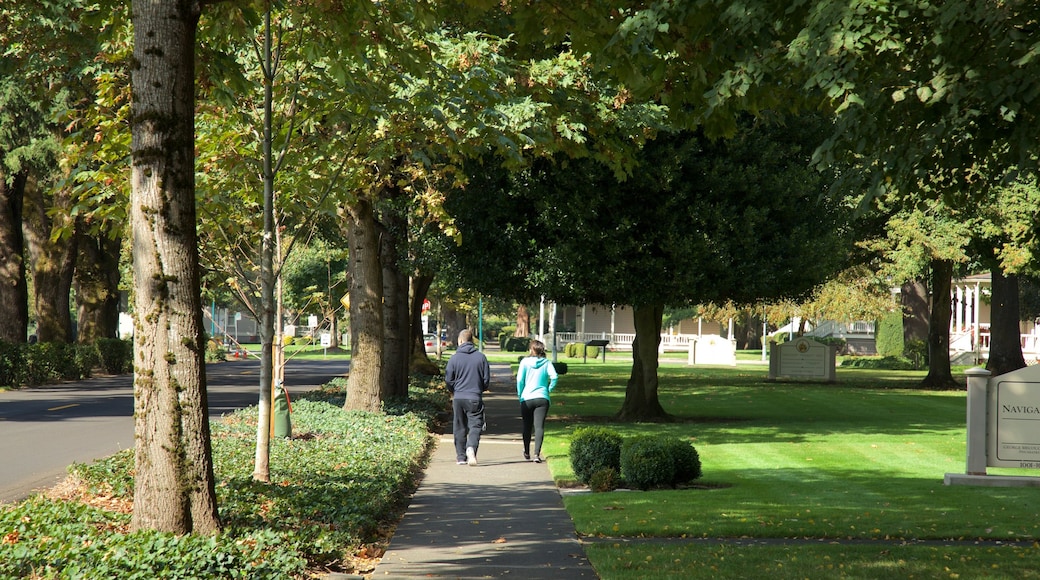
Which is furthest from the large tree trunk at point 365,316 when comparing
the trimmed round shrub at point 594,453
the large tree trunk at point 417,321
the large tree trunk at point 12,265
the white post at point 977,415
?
the large tree trunk at point 12,265

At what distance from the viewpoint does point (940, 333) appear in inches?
1538

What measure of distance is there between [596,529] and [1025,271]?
1121 inches

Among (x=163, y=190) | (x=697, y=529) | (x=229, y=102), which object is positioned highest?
(x=229, y=102)

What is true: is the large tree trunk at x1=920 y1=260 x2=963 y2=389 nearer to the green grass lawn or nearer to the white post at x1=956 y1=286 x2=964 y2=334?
the green grass lawn

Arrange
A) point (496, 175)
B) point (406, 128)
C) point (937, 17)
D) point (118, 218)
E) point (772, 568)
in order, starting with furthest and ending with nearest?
1. point (496, 175)
2. point (406, 128)
3. point (118, 218)
4. point (772, 568)
5. point (937, 17)

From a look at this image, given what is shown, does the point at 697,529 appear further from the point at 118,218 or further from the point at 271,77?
the point at 118,218

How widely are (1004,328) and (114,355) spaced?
33.4m

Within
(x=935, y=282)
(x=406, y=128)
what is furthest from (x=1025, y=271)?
(x=406, y=128)

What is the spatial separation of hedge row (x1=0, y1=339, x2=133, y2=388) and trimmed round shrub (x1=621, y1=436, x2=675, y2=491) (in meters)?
24.3

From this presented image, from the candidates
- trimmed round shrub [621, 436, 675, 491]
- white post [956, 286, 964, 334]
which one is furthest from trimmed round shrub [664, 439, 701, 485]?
white post [956, 286, 964, 334]

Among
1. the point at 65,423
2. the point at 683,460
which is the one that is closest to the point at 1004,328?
the point at 683,460

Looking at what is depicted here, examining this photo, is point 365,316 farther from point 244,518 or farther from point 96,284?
point 96,284

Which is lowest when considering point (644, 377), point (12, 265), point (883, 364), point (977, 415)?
point (883, 364)

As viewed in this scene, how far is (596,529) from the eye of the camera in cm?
952
